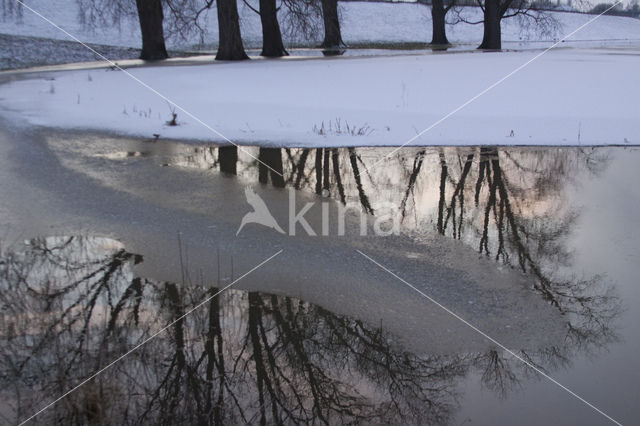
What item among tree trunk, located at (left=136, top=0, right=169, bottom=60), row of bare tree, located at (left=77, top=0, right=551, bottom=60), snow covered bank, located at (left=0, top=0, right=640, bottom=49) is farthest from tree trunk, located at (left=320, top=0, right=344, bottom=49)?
tree trunk, located at (left=136, top=0, right=169, bottom=60)

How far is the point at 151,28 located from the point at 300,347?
26.4 metres

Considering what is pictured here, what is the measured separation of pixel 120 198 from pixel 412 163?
176 inches

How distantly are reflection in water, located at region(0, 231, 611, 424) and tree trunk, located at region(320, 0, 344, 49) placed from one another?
25676 millimetres

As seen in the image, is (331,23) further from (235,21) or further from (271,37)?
(235,21)

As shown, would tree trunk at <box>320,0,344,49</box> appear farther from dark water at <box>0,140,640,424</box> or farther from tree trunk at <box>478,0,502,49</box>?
dark water at <box>0,140,640,424</box>

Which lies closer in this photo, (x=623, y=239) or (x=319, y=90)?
(x=623, y=239)

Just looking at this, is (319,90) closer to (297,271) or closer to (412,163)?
(412,163)

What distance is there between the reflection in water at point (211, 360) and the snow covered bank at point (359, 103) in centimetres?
592

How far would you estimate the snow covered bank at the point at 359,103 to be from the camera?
10.9 meters

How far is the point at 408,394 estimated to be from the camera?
3.80 meters

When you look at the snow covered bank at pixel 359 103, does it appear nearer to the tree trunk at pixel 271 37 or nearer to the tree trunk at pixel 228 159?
the tree trunk at pixel 228 159

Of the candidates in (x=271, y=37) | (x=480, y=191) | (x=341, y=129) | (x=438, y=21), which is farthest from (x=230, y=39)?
(x=438, y=21)

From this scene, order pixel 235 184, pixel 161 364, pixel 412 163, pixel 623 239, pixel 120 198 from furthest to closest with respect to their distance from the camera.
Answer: pixel 412 163, pixel 235 184, pixel 120 198, pixel 623 239, pixel 161 364

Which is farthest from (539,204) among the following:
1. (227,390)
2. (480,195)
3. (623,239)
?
(227,390)
